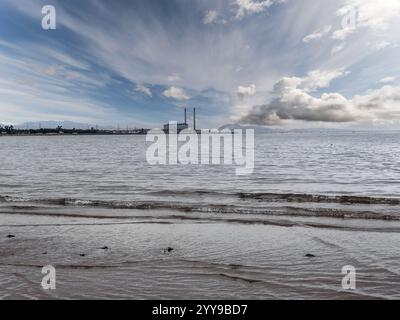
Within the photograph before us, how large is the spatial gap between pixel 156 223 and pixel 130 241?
1.84 m

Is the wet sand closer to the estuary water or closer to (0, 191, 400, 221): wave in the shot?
the estuary water

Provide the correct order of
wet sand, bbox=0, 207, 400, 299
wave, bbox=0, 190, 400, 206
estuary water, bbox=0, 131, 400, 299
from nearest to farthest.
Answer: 1. wet sand, bbox=0, 207, 400, 299
2. estuary water, bbox=0, 131, 400, 299
3. wave, bbox=0, 190, 400, 206

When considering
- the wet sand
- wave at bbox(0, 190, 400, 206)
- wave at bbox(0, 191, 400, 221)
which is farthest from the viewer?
wave at bbox(0, 190, 400, 206)

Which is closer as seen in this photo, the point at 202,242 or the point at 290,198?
the point at 202,242

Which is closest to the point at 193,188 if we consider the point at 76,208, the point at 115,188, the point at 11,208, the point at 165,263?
the point at 115,188

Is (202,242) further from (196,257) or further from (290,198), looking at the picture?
(290,198)

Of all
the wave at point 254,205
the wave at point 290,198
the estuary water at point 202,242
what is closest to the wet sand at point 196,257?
the estuary water at point 202,242

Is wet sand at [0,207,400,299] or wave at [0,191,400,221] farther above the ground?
wave at [0,191,400,221]

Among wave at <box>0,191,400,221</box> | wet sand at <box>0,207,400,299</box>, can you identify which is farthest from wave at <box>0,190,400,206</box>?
wet sand at <box>0,207,400,299</box>

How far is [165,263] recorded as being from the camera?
582 centimetres

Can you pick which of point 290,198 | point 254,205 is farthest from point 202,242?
point 290,198
